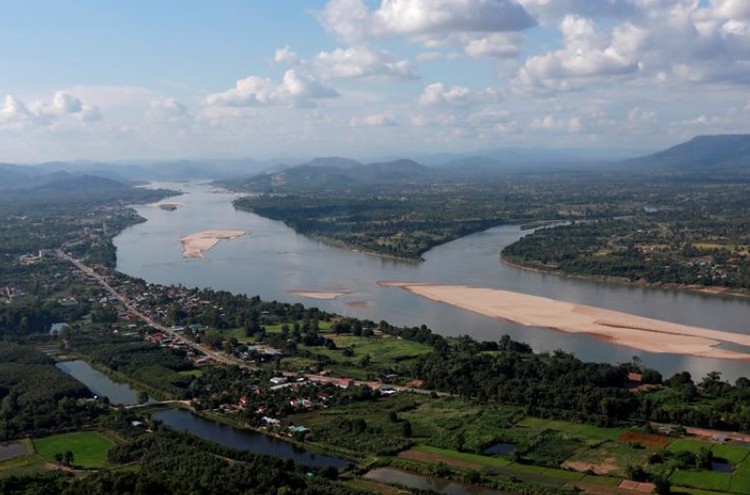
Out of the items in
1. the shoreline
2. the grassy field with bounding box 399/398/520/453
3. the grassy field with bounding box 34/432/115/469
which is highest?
the shoreline

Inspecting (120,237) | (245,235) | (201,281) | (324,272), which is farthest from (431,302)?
(120,237)

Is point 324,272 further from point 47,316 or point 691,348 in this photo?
point 691,348

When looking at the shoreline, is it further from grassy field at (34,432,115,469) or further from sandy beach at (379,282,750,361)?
grassy field at (34,432,115,469)

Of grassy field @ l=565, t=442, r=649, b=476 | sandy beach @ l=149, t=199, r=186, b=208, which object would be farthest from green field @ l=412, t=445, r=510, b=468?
sandy beach @ l=149, t=199, r=186, b=208

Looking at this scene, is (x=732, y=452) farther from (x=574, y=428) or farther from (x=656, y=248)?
(x=656, y=248)

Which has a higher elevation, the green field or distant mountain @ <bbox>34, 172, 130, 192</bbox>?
distant mountain @ <bbox>34, 172, 130, 192</bbox>

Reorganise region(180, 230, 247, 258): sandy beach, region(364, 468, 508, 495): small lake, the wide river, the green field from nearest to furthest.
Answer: region(364, 468, 508, 495): small lake
the green field
the wide river
region(180, 230, 247, 258): sandy beach

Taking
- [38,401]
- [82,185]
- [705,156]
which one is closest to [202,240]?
[38,401]
